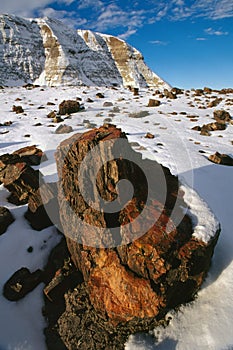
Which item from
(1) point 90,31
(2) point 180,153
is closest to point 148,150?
(2) point 180,153

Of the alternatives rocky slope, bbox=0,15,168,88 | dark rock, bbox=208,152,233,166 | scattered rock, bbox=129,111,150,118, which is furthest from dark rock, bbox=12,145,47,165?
rocky slope, bbox=0,15,168,88

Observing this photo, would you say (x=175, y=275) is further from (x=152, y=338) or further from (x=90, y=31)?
(x=90, y=31)

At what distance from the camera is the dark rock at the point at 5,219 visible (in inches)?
212

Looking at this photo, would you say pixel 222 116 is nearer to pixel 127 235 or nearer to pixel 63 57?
pixel 127 235

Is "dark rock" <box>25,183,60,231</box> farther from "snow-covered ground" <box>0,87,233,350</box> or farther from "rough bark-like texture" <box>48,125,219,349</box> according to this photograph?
"rough bark-like texture" <box>48,125,219,349</box>

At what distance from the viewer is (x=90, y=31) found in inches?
3137

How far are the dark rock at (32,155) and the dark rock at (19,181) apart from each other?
1852 millimetres

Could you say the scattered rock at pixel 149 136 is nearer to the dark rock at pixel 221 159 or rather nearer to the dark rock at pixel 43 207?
the dark rock at pixel 221 159

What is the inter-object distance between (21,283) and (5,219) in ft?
5.83

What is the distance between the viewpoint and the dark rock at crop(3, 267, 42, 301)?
4.41 meters

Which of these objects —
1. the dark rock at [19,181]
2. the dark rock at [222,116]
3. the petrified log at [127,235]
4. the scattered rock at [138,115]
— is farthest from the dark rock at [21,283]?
the dark rock at [222,116]

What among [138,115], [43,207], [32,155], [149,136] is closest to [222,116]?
[138,115]

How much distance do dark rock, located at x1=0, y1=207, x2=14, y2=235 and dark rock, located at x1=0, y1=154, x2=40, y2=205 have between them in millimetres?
689

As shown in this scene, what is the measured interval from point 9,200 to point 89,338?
4452 mm
